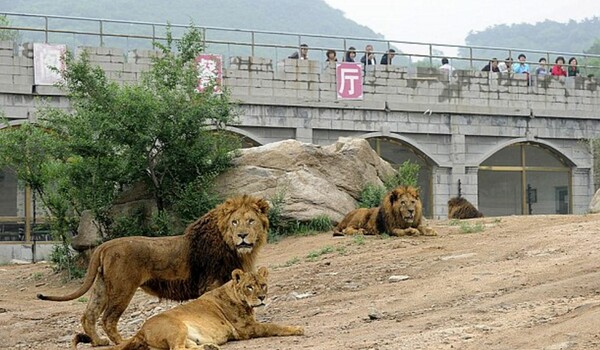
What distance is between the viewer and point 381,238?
16859 mm

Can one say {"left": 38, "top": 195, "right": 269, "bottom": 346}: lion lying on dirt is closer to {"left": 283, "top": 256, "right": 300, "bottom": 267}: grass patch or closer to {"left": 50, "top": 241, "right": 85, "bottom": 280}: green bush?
{"left": 283, "top": 256, "right": 300, "bottom": 267}: grass patch

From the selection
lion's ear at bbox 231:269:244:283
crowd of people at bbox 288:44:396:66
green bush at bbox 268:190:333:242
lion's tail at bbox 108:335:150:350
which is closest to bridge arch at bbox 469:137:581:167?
crowd of people at bbox 288:44:396:66

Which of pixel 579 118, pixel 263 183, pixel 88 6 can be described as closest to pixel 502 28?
pixel 88 6

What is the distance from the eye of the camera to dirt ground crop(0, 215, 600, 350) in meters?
8.62

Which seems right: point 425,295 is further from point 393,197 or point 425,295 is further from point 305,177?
point 305,177

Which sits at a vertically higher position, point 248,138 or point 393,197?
point 248,138

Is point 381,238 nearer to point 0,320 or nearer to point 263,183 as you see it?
point 263,183

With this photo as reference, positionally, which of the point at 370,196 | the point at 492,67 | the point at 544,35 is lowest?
the point at 370,196

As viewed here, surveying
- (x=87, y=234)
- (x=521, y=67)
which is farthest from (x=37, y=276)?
(x=521, y=67)

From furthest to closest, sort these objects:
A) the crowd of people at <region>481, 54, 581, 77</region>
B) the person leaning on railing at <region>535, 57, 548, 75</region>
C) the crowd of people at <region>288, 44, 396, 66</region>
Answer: the person leaning on railing at <region>535, 57, 548, 75</region> → the crowd of people at <region>481, 54, 581, 77</region> → the crowd of people at <region>288, 44, 396, 66</region>

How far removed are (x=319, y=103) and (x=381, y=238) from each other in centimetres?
1147

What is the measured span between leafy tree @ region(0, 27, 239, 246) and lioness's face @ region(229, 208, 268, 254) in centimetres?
770

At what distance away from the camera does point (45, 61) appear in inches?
979

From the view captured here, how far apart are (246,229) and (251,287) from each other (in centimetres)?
124
